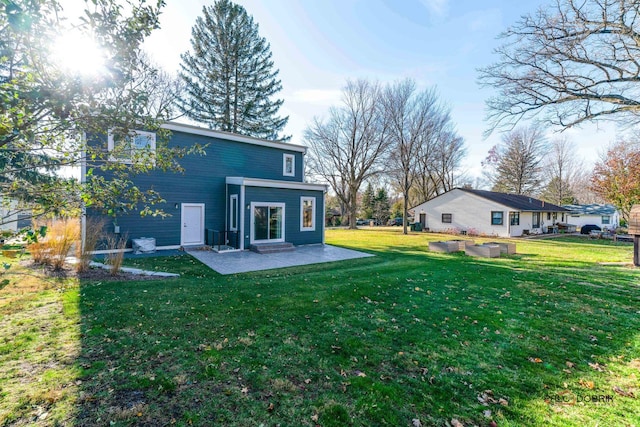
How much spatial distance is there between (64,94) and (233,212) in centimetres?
1105

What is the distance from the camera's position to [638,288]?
7.46m

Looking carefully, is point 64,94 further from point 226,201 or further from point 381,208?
point 381,208

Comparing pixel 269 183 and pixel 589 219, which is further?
pixel 589 219

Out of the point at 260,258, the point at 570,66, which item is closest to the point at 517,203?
the point at 570,66

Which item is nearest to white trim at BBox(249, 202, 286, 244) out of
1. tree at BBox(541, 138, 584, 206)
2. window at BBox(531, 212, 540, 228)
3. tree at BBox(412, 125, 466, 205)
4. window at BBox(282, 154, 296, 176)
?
window at BBox(282, 154, 296, 176)

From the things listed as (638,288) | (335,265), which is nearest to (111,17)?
(335,265)

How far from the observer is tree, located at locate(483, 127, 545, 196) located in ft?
113

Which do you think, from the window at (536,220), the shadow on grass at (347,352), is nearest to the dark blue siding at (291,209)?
the shadow on grass at (347,352)

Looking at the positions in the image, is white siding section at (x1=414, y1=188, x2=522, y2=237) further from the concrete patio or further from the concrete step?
the concrete step

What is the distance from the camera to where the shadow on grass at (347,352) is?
274 centimetres

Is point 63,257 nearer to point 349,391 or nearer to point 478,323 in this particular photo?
point 349,391

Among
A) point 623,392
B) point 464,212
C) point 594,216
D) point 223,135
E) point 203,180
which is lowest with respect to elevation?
point 623,392

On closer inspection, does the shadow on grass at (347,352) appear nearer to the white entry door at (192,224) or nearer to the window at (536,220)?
the white entry door at (192,224)

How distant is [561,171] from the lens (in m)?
40.1
